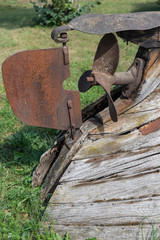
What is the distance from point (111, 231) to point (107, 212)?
0.17 m

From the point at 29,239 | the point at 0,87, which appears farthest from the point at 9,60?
the point at 0,87

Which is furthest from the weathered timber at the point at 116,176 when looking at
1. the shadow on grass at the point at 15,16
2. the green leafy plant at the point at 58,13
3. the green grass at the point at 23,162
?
the shadow on grass at the point at 15,16

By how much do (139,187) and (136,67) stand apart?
3.25 ft

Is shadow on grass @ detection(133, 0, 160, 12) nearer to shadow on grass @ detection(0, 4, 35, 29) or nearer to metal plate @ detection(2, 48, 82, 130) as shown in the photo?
shadow on grass @ detection(0, 4, 35, 29)

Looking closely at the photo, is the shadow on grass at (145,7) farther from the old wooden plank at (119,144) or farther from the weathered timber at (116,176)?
the old wooden plank at (119,144)

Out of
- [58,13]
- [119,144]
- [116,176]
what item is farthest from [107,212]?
[58,13]

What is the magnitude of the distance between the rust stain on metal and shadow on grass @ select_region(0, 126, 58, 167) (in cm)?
154

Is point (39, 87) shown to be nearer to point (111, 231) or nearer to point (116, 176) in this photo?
point (116, 176)

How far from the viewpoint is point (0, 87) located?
17.4ft

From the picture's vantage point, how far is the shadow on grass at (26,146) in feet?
10.4

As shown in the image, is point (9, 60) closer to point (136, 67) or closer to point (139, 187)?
point (136, 67)

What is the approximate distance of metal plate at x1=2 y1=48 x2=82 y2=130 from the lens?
179 centimetres

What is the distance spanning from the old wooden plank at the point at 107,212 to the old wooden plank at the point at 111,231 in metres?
0.04

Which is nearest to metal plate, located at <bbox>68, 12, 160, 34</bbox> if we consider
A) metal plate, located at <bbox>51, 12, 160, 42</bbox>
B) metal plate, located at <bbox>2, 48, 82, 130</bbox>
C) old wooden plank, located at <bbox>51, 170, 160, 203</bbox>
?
metal plate, located at <bbox>51, 12, 160, 42</bbox>
